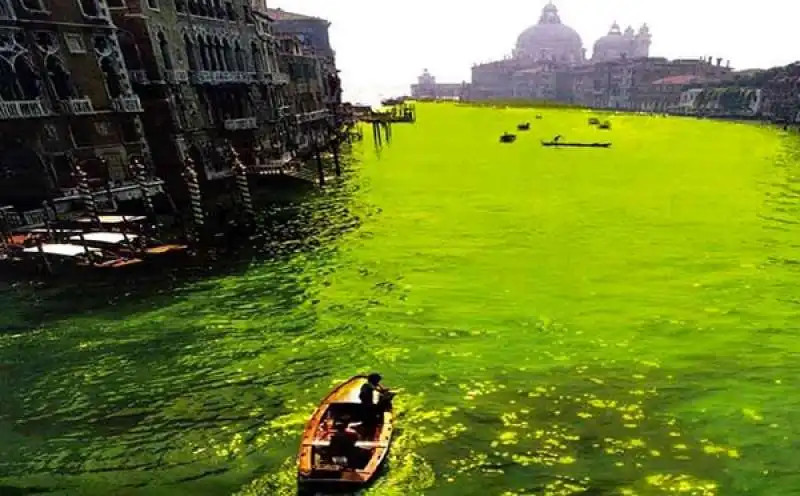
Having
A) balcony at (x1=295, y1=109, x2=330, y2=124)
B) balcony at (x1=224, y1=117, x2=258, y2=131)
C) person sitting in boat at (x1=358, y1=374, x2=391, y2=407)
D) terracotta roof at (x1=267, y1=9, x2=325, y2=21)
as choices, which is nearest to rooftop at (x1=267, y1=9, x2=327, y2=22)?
terracotta roof at (x1=267, y1=9, x2=325, y2=21)

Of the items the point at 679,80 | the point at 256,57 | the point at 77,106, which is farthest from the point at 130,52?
the point at 679,80

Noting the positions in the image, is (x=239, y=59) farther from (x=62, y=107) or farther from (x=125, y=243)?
(x=125, y=243)

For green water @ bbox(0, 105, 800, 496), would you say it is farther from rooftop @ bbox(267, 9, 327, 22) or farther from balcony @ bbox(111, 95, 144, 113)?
rooftop @ bbox(267, 9, 327, 22)

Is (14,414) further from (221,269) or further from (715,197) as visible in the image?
(715,197)

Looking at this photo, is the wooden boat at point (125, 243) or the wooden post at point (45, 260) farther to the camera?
the wooden boat at point (125, 243)

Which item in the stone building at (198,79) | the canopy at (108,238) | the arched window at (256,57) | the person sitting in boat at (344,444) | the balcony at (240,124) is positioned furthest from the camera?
the arched window at (256,57)

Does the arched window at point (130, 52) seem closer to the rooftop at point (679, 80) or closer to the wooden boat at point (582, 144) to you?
the wooden boat at point (582, 144)

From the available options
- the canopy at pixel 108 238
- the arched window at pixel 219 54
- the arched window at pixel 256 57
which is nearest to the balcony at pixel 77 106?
the canopy at pixel 108 238
